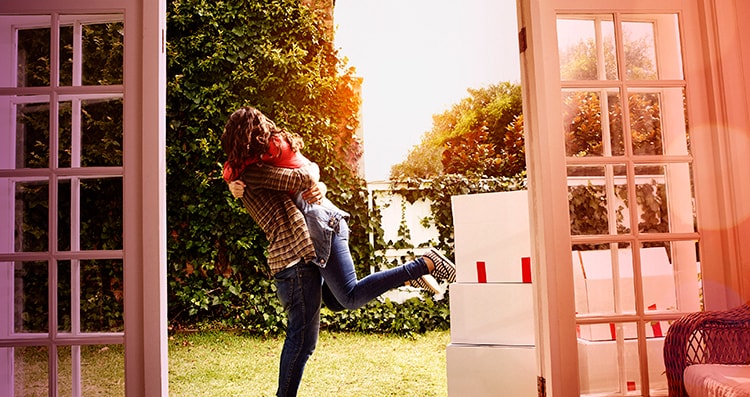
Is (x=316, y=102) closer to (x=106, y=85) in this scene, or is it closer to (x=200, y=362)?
(x=200, y=362)

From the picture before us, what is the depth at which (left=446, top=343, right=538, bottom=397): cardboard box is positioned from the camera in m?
2.80

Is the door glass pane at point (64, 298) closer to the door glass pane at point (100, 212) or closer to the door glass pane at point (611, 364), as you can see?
the door glass pane at point (100, 212)

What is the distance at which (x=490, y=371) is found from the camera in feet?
9.41

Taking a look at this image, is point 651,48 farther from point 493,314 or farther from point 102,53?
point 102,53

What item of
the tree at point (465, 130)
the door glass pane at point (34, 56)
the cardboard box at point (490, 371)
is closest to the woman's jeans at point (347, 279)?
the cardboard box at point (490, 371)

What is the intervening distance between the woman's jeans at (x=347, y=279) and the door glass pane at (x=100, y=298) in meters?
1.28

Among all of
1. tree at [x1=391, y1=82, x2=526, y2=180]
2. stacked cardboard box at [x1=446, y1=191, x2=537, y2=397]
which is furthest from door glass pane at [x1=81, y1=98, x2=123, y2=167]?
tree at [x1=391, y1=82, x2=526, y2=180]

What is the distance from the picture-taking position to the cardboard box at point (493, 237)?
2.93 metres

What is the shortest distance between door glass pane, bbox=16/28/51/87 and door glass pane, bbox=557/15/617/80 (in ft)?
6.21

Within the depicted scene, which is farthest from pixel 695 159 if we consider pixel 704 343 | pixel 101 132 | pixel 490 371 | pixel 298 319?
pixel 101 132

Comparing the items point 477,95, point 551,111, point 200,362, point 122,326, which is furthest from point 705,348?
point 477,95

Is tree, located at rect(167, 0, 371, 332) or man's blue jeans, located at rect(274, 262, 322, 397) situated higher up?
tree, located at rect(167, 0, 371, 332)

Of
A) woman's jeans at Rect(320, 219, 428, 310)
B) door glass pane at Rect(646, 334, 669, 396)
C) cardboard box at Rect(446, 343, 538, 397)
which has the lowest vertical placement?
cardboard box at Rect(446, 343, 538, 397)

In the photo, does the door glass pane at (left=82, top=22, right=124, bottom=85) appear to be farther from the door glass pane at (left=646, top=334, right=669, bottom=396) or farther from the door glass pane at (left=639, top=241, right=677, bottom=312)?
the door glass pane at (left=646, top=334, right=669, bottom=396)
